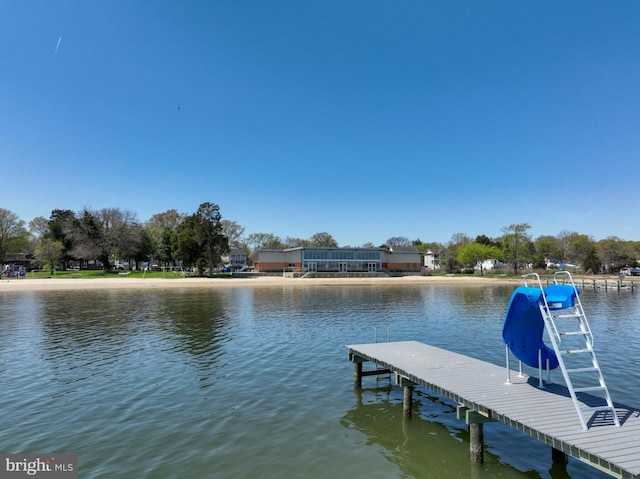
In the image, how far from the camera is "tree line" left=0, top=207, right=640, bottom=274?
6831 centimetres

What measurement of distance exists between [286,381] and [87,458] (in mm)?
5854

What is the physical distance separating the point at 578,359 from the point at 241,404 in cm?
1368

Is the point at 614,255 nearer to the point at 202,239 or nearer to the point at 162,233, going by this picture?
the point at 202,239

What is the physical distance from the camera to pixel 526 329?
8.27m

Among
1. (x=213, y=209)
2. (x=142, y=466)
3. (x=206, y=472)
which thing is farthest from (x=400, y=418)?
(x=213, y=209)

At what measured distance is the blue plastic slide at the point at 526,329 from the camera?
8055mm

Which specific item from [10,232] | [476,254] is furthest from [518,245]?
[10,232]

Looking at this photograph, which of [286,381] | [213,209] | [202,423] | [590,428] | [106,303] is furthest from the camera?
[213,209]

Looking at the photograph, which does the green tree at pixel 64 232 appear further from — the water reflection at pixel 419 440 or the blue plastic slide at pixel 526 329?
the blue plastic slide at pixel 526 329

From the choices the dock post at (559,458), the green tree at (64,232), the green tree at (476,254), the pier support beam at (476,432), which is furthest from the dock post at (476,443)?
the green tree at (476,254)

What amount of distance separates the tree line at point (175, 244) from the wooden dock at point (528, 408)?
201 feet

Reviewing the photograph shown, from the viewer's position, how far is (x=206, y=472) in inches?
274

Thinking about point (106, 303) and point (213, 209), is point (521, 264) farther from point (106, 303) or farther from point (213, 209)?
point (106, 303)

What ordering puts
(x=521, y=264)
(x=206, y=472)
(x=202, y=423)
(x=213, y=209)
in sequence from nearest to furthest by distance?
1. (x=206, y=472)
2. (x=202, y=423)
3. (x=213, y=209)
4. (x=521, y=264)
